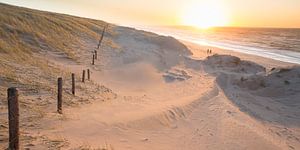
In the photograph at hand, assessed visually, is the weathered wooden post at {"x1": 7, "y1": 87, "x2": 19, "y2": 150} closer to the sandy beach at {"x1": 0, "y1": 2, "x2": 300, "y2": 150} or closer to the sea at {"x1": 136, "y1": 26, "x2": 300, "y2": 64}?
the sandy beach at {"x1": 0, "y1": 2, "x2": 300, "y2": 150}

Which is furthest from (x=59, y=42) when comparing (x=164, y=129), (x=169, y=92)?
(x=164, y=129)

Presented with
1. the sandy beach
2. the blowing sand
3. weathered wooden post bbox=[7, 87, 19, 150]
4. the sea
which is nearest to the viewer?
weathered wooden post bbox=[7, 87, 19, 150]

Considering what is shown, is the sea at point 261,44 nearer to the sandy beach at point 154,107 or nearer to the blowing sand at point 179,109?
the blowing sand at point 179,109

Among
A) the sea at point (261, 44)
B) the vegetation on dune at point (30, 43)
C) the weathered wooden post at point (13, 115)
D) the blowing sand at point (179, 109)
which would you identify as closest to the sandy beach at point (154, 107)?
the blowing sand at point (179, 109)

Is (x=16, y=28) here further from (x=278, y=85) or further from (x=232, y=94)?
(x=278, y=85)

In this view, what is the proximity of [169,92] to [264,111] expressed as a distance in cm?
635

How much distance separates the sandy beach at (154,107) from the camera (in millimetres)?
11195

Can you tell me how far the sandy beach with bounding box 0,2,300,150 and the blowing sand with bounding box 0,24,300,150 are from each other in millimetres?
40

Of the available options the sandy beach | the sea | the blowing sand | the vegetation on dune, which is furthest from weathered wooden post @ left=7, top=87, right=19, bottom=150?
the sea

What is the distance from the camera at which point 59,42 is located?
2752 cm

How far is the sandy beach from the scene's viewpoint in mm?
11195

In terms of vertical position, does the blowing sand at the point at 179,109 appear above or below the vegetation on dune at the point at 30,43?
below

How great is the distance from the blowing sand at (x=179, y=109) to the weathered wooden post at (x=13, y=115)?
1020 millimetres

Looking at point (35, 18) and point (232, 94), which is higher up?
point (35, 18)
